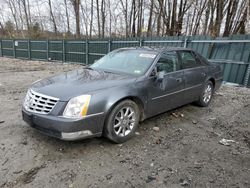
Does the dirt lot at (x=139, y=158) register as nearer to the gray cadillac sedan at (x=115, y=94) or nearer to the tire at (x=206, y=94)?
the gray cadillac sedan at (x=115, y=94)

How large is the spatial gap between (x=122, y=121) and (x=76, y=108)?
83 cm

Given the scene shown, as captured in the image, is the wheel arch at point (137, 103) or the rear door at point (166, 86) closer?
the wheel arch at point (137, 103)

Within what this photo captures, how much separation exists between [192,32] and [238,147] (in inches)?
706

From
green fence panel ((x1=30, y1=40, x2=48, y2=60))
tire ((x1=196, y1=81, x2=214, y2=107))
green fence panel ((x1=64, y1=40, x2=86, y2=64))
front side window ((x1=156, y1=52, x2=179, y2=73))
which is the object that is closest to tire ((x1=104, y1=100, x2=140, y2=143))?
front side window ((x1=156, y1=52, x2=179, y2=73))

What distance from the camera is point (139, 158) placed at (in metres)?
2.82

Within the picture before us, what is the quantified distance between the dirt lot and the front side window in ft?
3.60

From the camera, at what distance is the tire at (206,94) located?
4.89 meters

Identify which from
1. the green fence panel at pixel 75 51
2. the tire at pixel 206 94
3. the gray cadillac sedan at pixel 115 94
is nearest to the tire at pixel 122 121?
the gray cadillac sedan at pixel 115 94

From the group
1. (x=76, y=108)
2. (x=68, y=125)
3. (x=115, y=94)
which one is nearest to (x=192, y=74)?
(x=115, y=94)

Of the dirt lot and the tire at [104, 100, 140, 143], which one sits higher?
the tire at [104, 100, 140, 143]

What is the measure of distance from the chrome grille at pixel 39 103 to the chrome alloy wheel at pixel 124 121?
3.11ft

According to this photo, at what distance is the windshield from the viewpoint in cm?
358

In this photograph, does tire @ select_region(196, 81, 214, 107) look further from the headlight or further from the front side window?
the headlight

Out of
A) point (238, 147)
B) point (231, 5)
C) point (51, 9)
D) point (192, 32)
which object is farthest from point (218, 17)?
point (51, 9)
